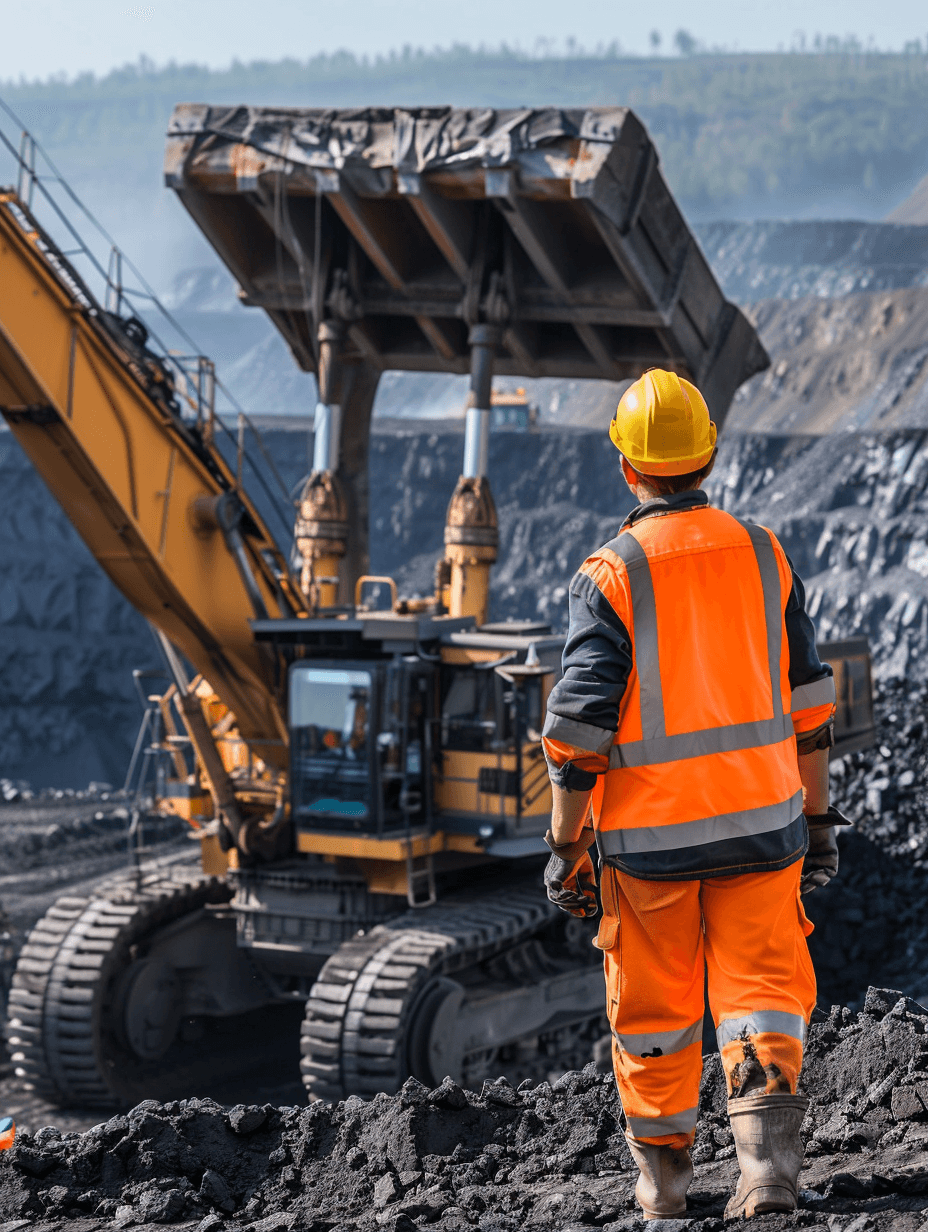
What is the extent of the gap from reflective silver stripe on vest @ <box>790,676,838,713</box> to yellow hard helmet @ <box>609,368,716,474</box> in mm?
520

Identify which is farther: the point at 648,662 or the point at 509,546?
the point at 509,546

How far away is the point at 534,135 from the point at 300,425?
31.3 m

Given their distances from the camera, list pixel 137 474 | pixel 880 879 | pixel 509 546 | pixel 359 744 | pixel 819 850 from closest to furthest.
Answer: pixel 819 850 → pixel 137 474 → pixel 359 744 → pixel 880 879 → pixel 509 546

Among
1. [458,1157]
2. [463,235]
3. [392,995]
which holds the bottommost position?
[392,995]

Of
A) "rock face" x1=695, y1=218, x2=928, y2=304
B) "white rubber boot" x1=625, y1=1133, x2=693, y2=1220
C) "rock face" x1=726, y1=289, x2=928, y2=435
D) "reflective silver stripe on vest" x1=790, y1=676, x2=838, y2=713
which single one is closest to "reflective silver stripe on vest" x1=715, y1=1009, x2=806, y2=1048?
"white rubber boot" x1=625, y1=1133, x2=693, y2=1220

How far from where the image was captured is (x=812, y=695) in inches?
121

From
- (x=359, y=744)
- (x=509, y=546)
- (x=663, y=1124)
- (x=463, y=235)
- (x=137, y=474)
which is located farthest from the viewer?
(x=509, y=546)

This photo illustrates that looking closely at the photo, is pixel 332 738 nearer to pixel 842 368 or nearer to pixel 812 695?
pixel 812 695

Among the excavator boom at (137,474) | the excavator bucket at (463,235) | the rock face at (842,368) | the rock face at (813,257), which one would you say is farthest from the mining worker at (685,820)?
the rock face at (813,257)

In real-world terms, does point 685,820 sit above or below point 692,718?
below

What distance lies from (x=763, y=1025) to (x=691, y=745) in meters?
0.55

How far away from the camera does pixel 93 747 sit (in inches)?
1249

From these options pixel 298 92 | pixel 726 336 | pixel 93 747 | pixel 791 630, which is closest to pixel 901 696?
pixel 726 336

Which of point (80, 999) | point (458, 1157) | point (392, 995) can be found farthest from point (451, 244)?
point (458, 1157)
